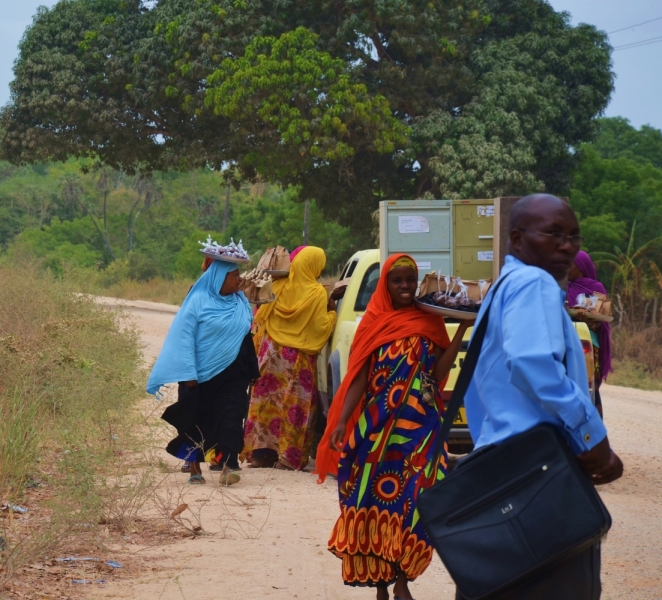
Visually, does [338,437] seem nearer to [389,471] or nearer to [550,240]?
[389,471]

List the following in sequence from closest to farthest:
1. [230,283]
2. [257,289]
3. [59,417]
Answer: [230,283] → [257,289] → [59,417]

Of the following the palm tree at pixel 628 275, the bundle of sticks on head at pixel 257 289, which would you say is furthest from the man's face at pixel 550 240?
the palm tree at pixel 628 275

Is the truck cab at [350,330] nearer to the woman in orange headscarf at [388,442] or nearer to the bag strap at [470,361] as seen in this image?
the woman in orange headscarf at [388,442]

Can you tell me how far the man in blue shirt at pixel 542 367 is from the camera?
2604 mm

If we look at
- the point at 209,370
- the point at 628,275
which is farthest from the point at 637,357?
the point at 209,370

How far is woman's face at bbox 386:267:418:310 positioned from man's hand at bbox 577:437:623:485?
252cm

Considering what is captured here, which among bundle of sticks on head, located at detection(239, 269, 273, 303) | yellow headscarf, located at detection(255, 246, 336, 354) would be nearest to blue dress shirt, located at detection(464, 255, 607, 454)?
bundle of sticks on head, located at detection(239, 269, 273, 303)

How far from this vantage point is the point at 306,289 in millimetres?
8719

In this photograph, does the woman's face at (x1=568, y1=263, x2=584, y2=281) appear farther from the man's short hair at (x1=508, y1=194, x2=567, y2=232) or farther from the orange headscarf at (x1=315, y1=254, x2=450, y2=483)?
the man's short hair at (x1=508, y1=194, x2=567, y2=232)

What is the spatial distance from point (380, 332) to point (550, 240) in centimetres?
217

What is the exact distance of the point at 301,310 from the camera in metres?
8.63

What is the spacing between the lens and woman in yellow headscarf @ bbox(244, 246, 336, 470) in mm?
8672

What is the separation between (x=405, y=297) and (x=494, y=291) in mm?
2289

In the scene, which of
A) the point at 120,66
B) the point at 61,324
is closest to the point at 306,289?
the point at 61,324
